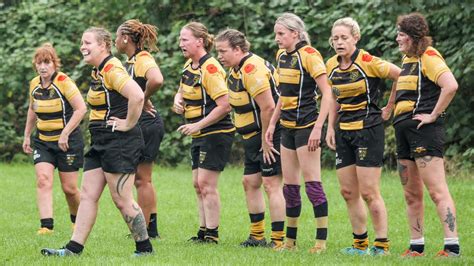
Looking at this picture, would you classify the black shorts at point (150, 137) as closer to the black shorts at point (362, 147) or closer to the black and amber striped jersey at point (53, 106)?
the black and amber striped jersey at point (53, 106)

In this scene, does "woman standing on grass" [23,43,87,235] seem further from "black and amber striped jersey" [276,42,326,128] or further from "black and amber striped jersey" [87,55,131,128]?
"black and amber striped jersey" [276,42,326,128]

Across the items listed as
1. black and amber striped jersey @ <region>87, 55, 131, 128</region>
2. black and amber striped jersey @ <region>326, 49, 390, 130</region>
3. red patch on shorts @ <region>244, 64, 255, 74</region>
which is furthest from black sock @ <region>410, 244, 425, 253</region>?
black and amber striped jersey @ <region>87, 55, 131, 128</region>

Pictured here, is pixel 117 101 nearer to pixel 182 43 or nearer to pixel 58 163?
pixel 182 43

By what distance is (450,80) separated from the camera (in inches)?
342

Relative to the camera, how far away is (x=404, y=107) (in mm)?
8992

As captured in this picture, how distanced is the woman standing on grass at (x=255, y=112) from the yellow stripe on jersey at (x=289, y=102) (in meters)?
0.28

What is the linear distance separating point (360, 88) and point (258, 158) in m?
1.58

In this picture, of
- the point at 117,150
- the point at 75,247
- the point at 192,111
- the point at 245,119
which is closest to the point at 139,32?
the point at 192,111

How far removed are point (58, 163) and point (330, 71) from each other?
3873mm

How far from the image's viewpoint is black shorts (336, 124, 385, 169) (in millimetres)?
9078

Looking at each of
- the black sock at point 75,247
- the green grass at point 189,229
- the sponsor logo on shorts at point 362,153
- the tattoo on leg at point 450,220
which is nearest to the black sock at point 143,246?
the green grass at point 189,229

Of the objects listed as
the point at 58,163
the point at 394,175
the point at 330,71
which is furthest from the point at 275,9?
the point at 330,71

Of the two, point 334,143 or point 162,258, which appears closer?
point 162,258

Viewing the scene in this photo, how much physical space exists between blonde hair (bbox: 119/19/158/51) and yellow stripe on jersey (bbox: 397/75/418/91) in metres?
2.76
